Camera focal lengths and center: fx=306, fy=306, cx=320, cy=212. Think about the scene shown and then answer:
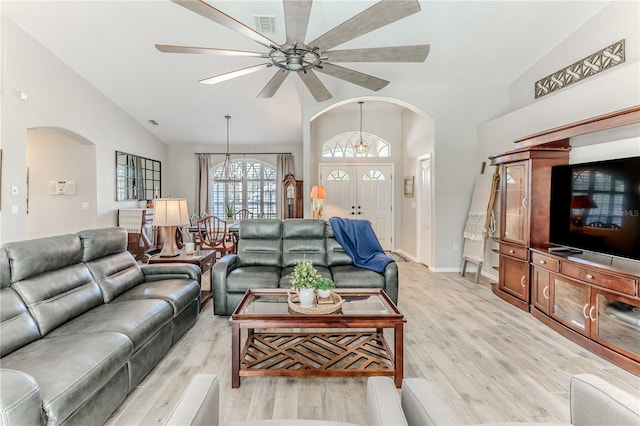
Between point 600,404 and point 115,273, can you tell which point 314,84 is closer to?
point 115,273

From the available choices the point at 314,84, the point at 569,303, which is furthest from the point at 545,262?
the point at 314,84

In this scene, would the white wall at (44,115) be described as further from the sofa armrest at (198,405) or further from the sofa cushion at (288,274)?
the sofa armrest at (198,405)

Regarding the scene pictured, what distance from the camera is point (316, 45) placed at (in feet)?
7.97

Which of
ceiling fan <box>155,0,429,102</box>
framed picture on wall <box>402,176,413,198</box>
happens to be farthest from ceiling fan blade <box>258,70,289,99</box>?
framed picture on wall <box>402,176,413,198</box>

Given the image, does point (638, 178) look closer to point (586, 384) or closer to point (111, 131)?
point (586, 384)

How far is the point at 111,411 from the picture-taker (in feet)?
5.78

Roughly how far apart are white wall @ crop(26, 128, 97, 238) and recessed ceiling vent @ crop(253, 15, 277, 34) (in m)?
4.37

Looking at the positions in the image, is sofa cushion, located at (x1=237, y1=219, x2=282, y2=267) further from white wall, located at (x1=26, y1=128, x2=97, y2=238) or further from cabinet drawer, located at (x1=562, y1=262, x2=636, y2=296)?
white wall, located at (x1=26, y1=128, x2=97, y2=238)

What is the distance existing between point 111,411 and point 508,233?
14.3 feet

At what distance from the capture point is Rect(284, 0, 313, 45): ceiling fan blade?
195cm

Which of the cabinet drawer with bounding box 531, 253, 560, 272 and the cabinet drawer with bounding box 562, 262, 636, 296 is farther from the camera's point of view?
the cabinet drawer with bounding box 531, 253, 560, 272

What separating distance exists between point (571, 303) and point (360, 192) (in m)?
4.89

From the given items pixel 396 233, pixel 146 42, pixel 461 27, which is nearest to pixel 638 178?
pixel 461 27

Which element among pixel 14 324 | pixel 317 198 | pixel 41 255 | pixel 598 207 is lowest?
pixel 14 324
